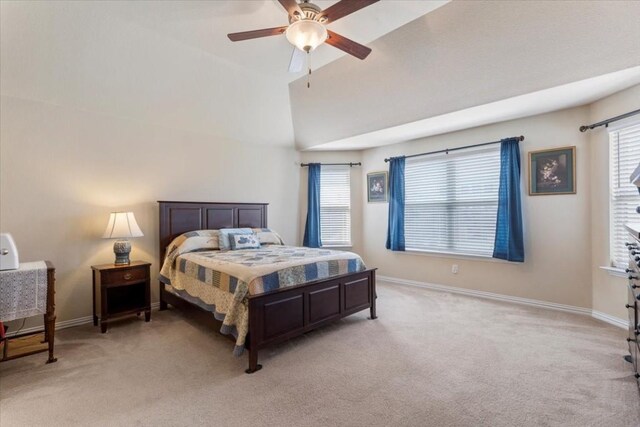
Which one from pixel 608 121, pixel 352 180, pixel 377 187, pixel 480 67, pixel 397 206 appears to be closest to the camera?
pixel 480 67

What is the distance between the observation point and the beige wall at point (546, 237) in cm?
364

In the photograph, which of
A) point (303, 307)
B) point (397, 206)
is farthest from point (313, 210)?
point (303, 307)

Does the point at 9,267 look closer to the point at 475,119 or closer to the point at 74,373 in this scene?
the point at 74,373

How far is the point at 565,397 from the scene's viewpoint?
2.03 metres

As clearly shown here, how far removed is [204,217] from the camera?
445cm

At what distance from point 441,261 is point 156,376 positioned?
13.4 ft

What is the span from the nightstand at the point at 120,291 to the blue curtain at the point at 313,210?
2788 mm

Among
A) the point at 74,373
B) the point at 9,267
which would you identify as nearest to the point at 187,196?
the point at 9,267

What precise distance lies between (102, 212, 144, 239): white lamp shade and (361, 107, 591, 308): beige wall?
4.34 meters

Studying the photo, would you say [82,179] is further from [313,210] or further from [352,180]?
[352,180]

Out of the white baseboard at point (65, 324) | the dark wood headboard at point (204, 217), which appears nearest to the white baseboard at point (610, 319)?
the dark wood headboard at point (204, 217)

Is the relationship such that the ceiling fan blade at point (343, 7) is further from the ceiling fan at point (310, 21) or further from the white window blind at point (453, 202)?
the white window blind at point (453, 202)

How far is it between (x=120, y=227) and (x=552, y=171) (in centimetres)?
523

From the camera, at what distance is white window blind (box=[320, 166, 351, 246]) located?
5879 millimetres
